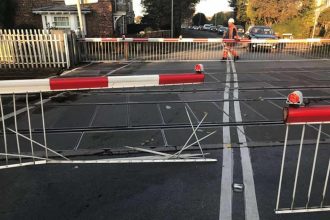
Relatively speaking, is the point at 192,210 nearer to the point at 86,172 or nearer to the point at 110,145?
the point at 86,172

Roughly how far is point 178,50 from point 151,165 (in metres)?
16.0

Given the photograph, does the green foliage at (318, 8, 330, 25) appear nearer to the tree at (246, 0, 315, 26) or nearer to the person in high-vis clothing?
the tree at (246, 0, 315, 26)

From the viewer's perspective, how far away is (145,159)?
4.64m

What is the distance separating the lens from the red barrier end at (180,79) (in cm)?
432

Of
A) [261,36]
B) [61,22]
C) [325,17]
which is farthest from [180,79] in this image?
[325,17]

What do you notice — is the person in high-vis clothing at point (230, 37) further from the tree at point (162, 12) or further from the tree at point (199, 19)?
the tree at point (199, 19)

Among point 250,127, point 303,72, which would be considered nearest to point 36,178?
point 250,127

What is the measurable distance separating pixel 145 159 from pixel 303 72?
10.0 metres

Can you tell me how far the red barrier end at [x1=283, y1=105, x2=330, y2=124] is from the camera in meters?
2.83

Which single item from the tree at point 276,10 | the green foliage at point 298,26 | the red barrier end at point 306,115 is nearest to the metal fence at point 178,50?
the red barrier end at point 306,115

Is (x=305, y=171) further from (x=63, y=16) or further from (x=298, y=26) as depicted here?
(x=298, y=26)

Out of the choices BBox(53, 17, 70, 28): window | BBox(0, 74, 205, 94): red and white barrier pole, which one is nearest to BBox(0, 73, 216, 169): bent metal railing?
BBox(0, 74, 205, 94): red and white barrier pole

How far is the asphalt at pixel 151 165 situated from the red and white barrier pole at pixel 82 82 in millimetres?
1105

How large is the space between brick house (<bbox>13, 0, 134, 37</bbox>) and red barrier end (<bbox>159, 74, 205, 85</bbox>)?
22193 mm
